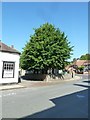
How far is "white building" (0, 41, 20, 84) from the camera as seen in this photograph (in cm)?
2525

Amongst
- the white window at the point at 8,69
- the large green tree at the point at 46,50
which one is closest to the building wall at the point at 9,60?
the white window at the point at 8,69

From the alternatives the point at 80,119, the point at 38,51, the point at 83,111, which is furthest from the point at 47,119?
the point at 38,51

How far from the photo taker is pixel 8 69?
26.1 metres

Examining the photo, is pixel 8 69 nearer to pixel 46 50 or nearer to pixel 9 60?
pixel 9 60

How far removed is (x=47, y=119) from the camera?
940 cm

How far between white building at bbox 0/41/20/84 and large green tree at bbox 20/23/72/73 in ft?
23.7

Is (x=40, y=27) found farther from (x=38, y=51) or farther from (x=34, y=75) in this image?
(x=34, y=75)

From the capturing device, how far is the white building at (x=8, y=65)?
2525 cm

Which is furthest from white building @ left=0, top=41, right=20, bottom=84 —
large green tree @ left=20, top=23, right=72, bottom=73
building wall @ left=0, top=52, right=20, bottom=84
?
A: large green tree @ left=20, top=23, right=72, bottom=73

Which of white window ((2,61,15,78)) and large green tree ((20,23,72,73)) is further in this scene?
large green tree ((20,23,72,73))

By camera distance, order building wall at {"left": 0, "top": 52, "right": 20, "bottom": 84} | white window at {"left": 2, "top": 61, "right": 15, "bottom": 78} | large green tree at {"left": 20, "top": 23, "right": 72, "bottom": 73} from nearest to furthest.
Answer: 1. building wall at {"left": 0, "top": 52, "right": 20, "bottom": 84}
2. white window at {"left": 2, "top": 61, "right": 15, "bottom": 78}
3. large green tree at {"left": 20, "top": 23, "right": 72, "bottom": 73}

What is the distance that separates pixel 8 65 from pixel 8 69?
0.43 metres

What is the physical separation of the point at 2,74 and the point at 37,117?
1626 cm

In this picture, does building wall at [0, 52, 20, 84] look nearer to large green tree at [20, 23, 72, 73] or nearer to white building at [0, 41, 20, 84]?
white building at [0, 41, 20, 84]
